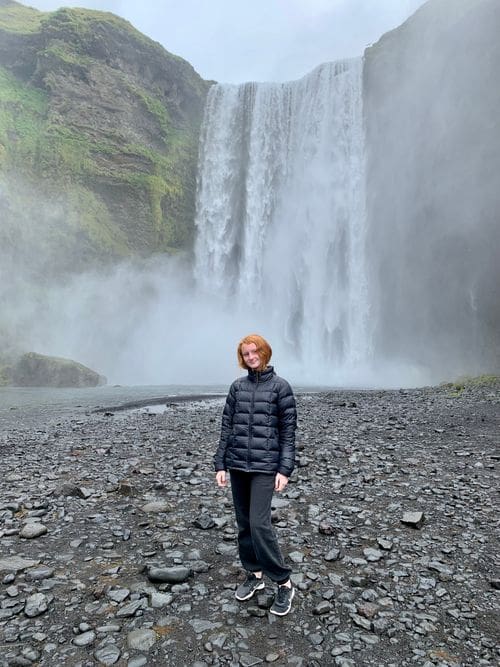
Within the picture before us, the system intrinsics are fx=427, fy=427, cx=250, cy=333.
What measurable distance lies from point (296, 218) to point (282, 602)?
48267mm

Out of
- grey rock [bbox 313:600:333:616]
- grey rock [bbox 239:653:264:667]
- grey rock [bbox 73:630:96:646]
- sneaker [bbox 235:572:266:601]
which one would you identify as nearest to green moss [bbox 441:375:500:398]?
grey rock [bbox 313:600:333:616]

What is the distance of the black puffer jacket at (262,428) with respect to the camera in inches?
169

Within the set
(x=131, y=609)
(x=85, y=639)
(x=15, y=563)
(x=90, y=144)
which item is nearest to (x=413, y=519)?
(x=131, y=609)

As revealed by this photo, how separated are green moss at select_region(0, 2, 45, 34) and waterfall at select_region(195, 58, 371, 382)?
31.0m

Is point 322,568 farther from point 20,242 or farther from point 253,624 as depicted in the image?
point 20,242

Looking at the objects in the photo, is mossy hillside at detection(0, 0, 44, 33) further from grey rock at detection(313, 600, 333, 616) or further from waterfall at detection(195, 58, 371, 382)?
grey rock at detection(313, 600, 333, 616)

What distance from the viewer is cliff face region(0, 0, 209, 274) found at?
46438 millimetres

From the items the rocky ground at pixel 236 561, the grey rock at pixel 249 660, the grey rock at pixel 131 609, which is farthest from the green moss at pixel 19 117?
the grey rock at pixel 249 660

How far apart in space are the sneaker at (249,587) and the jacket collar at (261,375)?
6.82 ft

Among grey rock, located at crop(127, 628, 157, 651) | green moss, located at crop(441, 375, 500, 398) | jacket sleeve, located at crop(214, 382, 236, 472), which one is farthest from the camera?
green moss, located at crop(441, 375, 500, 398)

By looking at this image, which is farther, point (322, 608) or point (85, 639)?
point (322, 608)

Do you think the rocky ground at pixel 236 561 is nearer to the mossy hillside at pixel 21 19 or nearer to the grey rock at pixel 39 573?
the grey rock at pixel 39 573

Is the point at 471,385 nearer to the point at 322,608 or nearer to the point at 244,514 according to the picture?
the point at 322,608

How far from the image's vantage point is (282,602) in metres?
4.20
